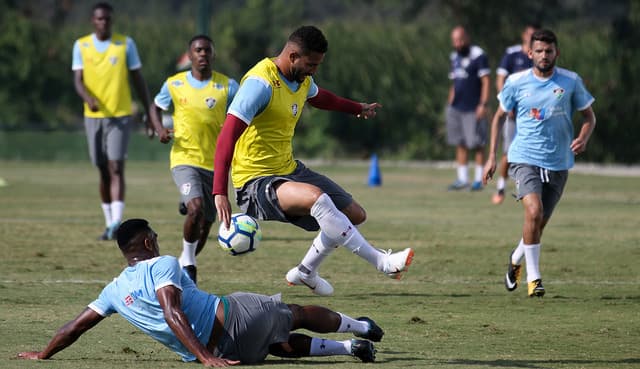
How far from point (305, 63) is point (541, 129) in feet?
10.8

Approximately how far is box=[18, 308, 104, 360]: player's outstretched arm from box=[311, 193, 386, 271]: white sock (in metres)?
1.85

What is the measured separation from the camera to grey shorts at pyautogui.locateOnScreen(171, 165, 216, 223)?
12047 mm

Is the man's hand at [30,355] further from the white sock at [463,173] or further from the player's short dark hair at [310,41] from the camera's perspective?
the white sock at [463,173]

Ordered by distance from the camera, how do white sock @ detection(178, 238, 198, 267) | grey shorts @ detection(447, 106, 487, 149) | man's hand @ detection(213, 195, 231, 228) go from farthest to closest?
grey shorts @ detection(447, 106, 487, 149)
white sock @ detection(178, 238, 198, 267)
man's hand @ detection(213, 195, 231, 228)

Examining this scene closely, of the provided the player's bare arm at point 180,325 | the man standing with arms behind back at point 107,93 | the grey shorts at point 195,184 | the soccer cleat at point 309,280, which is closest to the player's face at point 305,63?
the soccer cleat at point 309,280

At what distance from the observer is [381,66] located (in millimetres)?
34312

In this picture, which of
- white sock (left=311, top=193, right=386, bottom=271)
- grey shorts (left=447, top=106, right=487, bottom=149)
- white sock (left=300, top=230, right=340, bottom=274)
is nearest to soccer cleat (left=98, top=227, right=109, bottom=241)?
white sock (left=300, top=230, right=340, bottom=274)

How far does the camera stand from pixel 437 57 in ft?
112

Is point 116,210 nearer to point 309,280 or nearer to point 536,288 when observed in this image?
point 536,288

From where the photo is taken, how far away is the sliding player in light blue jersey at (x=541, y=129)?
38.1 ft

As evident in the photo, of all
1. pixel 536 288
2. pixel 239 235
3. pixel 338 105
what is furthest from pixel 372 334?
pixel 536 288

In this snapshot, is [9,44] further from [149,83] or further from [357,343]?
[357,343]

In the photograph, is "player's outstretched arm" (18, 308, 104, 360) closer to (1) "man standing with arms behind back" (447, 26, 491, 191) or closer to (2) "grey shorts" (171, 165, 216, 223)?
(2) "grey shorts" (171, 165, 216, 223)

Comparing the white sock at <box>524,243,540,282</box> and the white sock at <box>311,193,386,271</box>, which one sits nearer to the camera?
the white sock at <box>311,193,386,271</box>
